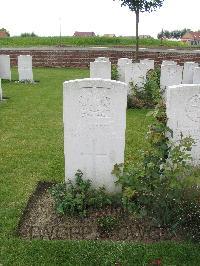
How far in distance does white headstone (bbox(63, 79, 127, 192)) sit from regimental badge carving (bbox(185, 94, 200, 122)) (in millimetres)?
833

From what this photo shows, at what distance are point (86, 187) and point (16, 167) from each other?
1837 mm

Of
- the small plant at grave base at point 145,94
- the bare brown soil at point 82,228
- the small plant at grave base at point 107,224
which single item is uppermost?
the small plant at grave base at point 145,94

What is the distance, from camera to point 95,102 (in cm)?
505

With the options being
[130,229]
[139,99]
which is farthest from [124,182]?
[139,99]

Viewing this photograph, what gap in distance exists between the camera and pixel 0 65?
1645 cm

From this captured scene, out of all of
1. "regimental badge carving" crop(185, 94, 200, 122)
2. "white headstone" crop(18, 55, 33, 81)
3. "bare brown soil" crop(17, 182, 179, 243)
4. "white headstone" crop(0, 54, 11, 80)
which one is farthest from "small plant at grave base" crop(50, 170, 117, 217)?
"white headstone" crop(0, 54, 11, 80)

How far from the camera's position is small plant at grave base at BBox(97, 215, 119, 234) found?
4.73 metres

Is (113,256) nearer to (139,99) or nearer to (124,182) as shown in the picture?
(124,182)

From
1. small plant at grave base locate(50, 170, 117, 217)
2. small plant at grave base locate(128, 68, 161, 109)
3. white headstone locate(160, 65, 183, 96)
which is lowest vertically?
small plant at grave base locate(50, 170, 117, 217)

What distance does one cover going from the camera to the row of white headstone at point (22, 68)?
52.9 ft

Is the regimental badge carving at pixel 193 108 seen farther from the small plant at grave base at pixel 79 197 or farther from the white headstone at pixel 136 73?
the white headstone at pixel 136 73

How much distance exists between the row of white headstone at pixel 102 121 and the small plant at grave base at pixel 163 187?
35 centimetres

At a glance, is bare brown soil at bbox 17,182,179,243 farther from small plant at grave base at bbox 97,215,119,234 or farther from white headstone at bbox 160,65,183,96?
white headstone at bbox 160,65,183,96

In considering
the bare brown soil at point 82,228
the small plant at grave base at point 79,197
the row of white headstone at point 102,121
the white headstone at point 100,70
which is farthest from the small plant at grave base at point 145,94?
the bare brown soil at point 82,228
